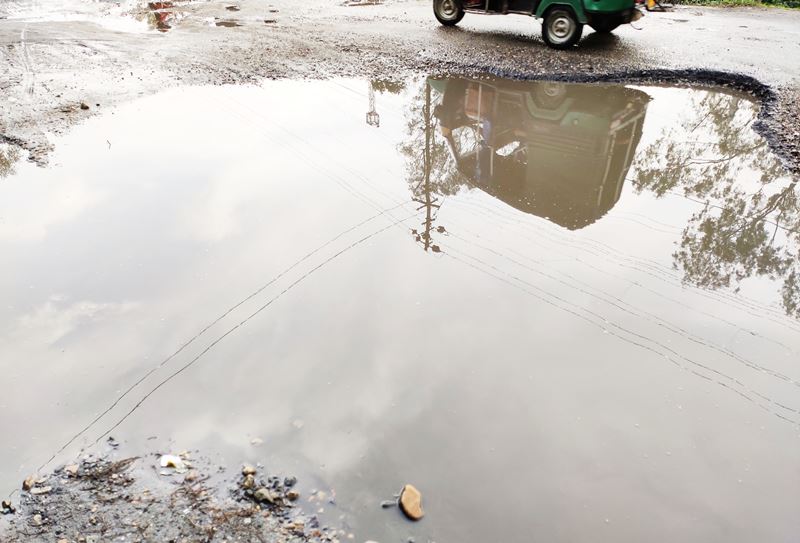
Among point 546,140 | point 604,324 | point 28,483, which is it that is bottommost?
point 604,324

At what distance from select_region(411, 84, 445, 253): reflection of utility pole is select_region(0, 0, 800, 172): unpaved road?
2.04 m

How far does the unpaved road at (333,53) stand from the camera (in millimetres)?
7293

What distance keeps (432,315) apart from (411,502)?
1.59 m

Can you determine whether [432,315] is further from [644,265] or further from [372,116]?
[372,116]

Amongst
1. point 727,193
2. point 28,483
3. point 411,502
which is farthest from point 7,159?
point 727,193

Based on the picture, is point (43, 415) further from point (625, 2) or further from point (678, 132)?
point (625, 2)

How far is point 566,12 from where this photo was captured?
870 centimetres

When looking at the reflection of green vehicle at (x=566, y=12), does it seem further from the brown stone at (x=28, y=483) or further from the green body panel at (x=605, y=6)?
the brown stone at (x=28, y=483)

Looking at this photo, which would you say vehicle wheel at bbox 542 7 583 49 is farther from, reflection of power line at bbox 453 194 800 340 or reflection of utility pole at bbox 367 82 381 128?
reflection of power line at bbox 453 194 800 340

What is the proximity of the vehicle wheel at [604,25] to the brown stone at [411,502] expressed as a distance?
8266 mm

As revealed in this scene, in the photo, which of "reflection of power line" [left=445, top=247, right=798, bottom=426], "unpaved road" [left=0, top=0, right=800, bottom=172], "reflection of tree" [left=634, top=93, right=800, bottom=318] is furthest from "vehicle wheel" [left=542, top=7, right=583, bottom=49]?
"reflection of power line" [left=445, top=247, right=798, bottom=426]

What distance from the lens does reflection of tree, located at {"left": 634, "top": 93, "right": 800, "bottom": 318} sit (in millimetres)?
4648

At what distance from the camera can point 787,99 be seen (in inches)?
278

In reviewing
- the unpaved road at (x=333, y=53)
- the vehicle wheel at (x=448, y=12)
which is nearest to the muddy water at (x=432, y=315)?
the unpaved road at (x=333, y=53)
